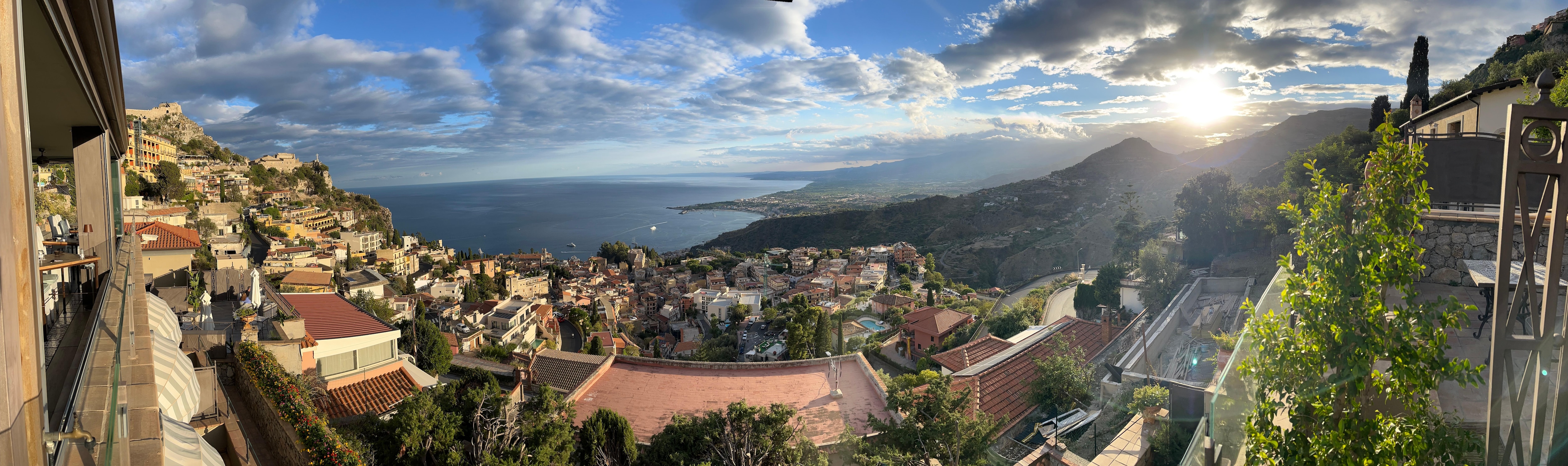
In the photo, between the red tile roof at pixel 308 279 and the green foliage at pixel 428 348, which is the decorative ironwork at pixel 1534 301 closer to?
the green foliage at pixel 428 348

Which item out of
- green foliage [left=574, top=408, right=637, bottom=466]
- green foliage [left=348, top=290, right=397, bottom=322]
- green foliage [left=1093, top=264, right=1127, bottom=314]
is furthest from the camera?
green foliage [left=348, top=290, right=397, bottom=322]

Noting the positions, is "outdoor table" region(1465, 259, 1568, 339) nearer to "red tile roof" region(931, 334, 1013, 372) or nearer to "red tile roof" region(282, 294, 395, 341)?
"red tile roof" region(931, 334, 1013, 372)

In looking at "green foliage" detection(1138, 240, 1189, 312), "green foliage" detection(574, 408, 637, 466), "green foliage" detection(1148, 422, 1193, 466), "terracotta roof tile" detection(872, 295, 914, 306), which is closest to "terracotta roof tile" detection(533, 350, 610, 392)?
"green foliage" detection(574, 408, 637, 466)

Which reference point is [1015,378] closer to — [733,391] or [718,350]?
[733,391]

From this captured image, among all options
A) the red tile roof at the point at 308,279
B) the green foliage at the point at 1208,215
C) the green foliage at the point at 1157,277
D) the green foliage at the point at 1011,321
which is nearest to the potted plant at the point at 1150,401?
the green foliage at the point at 1157,277

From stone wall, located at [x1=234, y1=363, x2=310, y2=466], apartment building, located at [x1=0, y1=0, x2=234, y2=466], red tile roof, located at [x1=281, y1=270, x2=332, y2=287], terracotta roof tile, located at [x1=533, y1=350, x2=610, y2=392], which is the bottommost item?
terracotta roof tile, located at [x1=533, y1=350, x2=610, y2=392]

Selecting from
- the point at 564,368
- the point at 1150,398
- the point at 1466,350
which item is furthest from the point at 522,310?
the point at 1466,350

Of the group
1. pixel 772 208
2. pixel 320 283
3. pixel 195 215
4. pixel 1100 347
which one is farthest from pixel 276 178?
pixel 772 208
